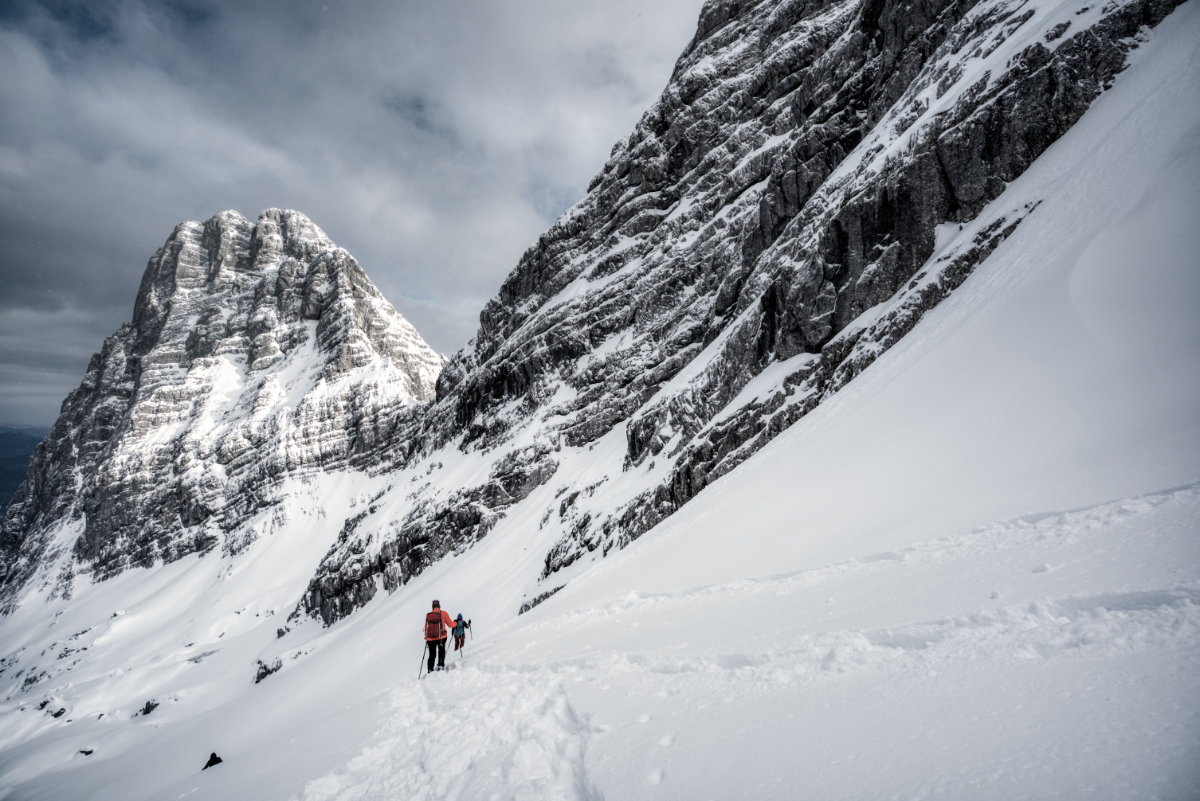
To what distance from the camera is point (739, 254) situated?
158 ft

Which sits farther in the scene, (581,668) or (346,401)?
(346,401)

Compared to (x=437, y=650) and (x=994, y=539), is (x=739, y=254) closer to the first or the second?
(x=437, y=650)

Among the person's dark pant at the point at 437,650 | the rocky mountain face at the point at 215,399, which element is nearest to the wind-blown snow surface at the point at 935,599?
the person's dark pant at the point at 437,650

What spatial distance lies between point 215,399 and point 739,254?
484 feet

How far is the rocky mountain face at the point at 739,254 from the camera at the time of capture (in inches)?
981

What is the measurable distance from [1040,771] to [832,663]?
2.22 meters

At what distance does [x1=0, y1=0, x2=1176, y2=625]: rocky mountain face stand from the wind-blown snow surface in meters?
4.59

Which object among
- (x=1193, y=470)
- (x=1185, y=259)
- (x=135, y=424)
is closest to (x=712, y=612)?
(x=1193, y=470)

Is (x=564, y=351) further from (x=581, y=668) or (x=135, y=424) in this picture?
(x=135, y=424)

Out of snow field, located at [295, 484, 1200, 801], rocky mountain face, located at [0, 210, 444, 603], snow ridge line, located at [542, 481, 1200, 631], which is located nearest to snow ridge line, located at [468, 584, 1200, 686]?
snow field, located at [295, 484, 1200, 801]

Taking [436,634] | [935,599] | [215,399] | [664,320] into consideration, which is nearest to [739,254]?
[664,320]

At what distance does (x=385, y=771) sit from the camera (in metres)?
6.58

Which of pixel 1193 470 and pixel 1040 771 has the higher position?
pixel 1193 470

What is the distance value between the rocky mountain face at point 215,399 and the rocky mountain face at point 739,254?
47.0 metres
